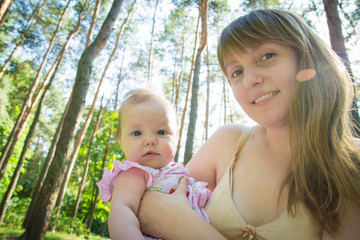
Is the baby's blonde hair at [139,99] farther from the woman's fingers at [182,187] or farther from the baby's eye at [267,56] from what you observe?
the baby's eye at [267,56]

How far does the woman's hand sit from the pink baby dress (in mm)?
115

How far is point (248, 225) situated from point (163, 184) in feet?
1.76

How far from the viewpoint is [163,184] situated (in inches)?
54.4

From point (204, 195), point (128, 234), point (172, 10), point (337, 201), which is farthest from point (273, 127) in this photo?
point (172, 10)

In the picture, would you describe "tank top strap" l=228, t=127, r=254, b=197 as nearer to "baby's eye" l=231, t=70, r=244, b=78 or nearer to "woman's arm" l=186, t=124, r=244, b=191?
"woman's arm" l=186, t=124, r=244, b=191

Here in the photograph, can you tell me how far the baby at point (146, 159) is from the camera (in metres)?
1.27

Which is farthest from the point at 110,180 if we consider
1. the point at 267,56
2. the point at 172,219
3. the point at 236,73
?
the point at 267,56

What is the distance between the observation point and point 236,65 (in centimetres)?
133

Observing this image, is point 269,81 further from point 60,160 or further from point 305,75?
point 60,160

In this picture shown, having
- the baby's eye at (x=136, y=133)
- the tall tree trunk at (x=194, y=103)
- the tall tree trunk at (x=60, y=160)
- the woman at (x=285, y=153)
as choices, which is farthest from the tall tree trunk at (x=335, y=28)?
the tall tree trunk at (x=60, y=160)

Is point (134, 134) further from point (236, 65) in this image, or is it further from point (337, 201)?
point (337, 201)

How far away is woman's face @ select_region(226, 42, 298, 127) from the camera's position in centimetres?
115

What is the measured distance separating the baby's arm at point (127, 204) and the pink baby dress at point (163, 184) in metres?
0.05

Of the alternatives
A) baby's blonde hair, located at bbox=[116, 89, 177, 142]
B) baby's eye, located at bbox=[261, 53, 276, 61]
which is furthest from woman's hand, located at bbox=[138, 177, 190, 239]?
baby's eye, located at bbox=[261, 53, 276, 61]
